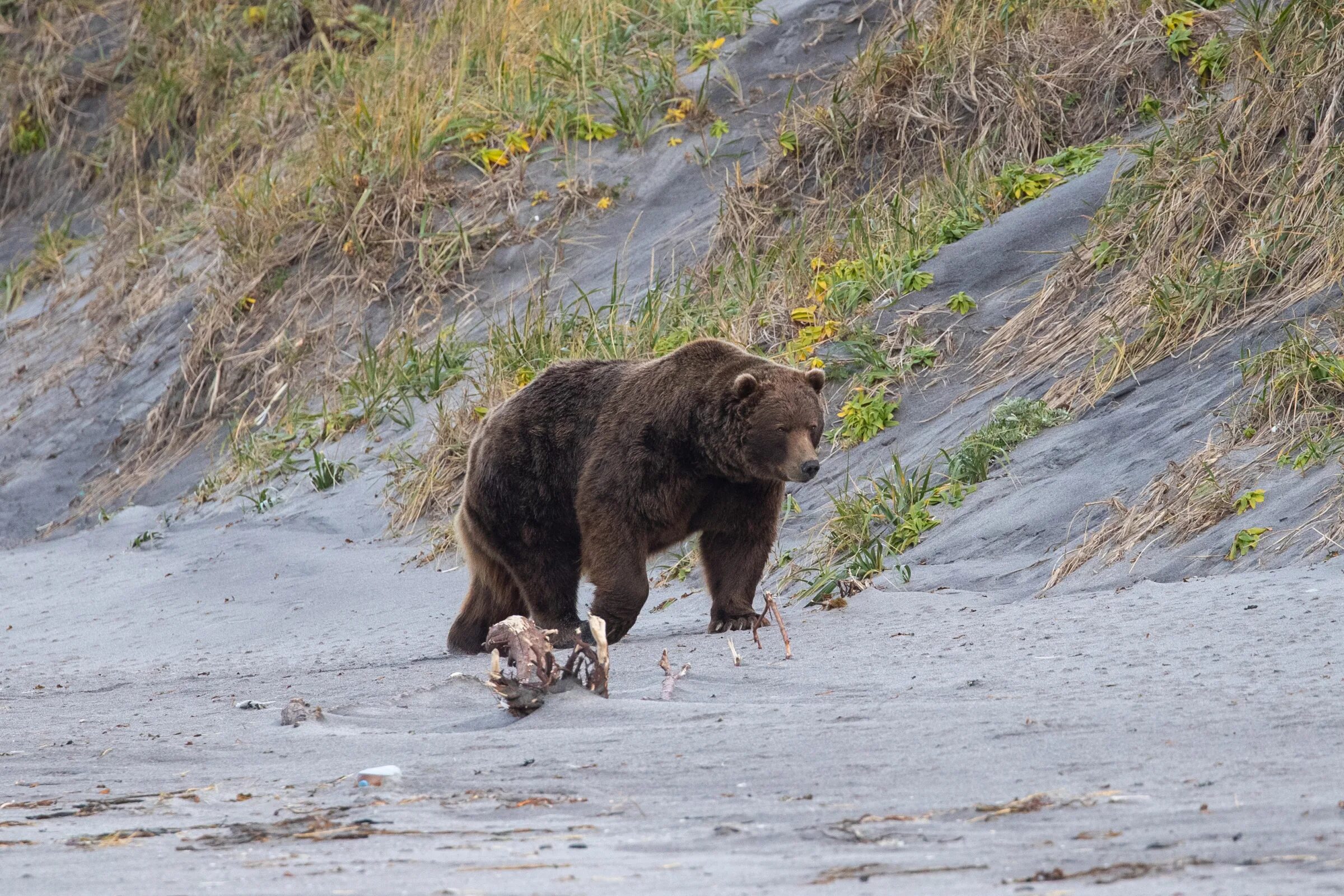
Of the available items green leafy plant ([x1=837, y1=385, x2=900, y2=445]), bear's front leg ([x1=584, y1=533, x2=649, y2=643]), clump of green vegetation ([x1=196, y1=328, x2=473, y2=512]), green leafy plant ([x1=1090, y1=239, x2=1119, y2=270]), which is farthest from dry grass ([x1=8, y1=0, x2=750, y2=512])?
bear's front leg ([x1=584, y1=533, x2=649, y2=643])

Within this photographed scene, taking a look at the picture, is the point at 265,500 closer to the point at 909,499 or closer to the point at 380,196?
the point at 380,196

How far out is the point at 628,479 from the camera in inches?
259

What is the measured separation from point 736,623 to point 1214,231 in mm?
3826

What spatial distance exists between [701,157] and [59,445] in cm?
612

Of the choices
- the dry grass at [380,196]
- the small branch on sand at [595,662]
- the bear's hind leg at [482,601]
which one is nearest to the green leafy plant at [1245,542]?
the small branch on sand at [595,662]

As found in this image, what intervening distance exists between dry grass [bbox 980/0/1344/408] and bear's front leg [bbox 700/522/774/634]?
2.08 meters

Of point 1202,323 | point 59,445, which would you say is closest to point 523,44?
point 59,445

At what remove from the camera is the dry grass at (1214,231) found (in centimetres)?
799

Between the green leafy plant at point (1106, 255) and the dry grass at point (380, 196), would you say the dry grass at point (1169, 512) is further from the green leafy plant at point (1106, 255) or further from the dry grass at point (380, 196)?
the dry grass at point (380, 196)

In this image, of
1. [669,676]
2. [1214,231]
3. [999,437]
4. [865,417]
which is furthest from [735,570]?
[1214,231]

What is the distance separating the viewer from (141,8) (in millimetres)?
18078

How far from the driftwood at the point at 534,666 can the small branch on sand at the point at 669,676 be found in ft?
0.60

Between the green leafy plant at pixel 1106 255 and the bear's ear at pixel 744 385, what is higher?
the bear's ear at pixel 744 385

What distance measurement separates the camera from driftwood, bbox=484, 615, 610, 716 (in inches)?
187
